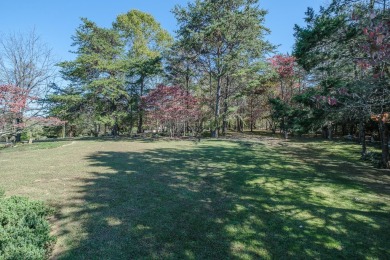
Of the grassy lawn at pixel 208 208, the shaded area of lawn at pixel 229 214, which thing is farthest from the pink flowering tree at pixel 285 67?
the shaded area of lawn at pixel 229 214

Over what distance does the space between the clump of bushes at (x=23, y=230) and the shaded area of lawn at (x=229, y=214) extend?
419mm

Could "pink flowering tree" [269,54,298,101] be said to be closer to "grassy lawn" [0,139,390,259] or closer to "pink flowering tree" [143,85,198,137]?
"pink flowering tree" [143,85,198,137]

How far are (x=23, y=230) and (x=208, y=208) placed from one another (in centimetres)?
347

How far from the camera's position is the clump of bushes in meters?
3.02

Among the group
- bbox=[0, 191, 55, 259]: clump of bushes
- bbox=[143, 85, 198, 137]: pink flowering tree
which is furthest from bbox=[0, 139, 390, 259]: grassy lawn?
bbox=[143, 85, 198, 137]: pink flowering tree

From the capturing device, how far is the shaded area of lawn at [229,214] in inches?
143

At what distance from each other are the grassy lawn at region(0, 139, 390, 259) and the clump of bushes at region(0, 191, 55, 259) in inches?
11.1

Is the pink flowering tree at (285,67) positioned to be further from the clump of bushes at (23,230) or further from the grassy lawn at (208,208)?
the clump of bushes at (23,230)

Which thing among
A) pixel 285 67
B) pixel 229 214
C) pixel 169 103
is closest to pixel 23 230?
pixel 229 214

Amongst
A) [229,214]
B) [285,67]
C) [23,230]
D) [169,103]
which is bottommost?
[229,214]

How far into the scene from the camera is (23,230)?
3525 millimetres

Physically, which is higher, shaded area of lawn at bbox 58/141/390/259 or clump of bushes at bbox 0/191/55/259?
clump of bushes at bbox 0/191/55/259

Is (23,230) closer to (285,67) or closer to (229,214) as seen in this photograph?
(229,214)

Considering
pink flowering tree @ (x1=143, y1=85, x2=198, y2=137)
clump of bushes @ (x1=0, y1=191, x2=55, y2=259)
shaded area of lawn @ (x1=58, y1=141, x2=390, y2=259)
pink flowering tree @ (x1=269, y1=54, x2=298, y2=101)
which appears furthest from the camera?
pink flowering tree @ (x1=269, y1=54, x2=298, y2=101)
